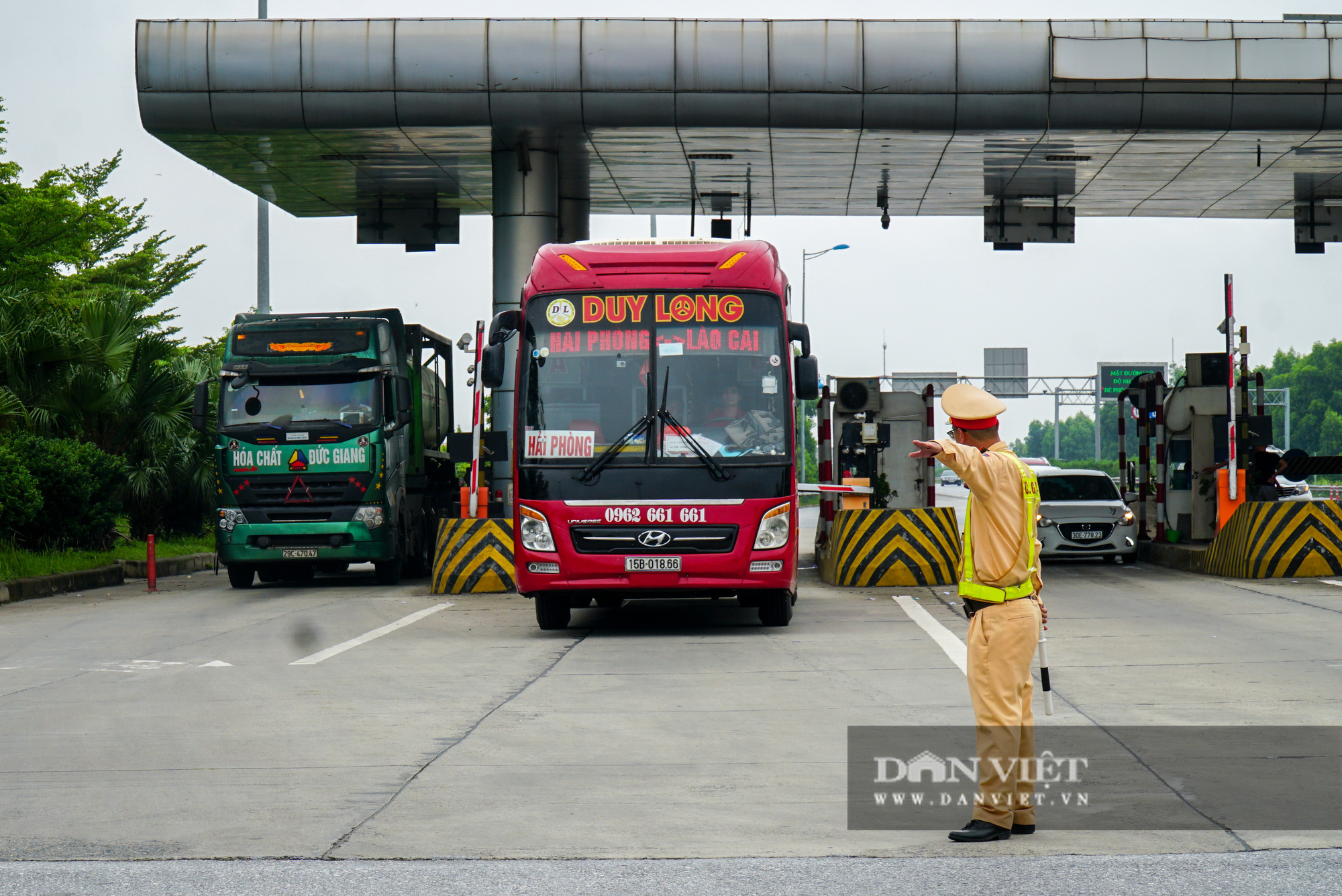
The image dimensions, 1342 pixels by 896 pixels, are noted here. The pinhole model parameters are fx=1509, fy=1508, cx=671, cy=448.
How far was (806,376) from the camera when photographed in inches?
516

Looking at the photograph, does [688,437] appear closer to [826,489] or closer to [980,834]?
[826,489]

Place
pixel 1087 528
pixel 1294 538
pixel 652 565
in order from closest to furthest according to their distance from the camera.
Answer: pixel 652 565 → pixel 1294 538 → pixel 1087 528

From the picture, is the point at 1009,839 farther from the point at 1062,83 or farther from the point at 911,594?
the point at 1062,83

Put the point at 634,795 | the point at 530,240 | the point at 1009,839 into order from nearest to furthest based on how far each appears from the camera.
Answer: the point at 1009,839 < the point at 634,795 < the point at 530,240

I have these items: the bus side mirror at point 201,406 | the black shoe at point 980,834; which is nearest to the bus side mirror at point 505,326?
the bus side mirror at point 201,406

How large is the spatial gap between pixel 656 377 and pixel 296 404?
8565 millimetres

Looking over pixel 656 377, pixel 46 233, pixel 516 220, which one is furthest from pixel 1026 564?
pixel 46 233

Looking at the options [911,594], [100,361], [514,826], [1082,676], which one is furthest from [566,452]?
[100,361]

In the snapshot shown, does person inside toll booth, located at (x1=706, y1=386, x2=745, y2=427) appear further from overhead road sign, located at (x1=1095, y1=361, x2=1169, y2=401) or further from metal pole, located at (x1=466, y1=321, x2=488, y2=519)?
overhead road sign, located at (x1=1095, y1=361, x2=1169, y2=401)

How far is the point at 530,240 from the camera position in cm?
2128

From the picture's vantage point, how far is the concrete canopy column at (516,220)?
21.2 metres

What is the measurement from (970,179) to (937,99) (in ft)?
15.7

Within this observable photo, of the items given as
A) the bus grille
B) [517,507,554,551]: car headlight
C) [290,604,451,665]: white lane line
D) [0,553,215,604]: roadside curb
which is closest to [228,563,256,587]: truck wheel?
[0,553,215,604]: roadside curb

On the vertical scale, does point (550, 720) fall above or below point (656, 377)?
below
